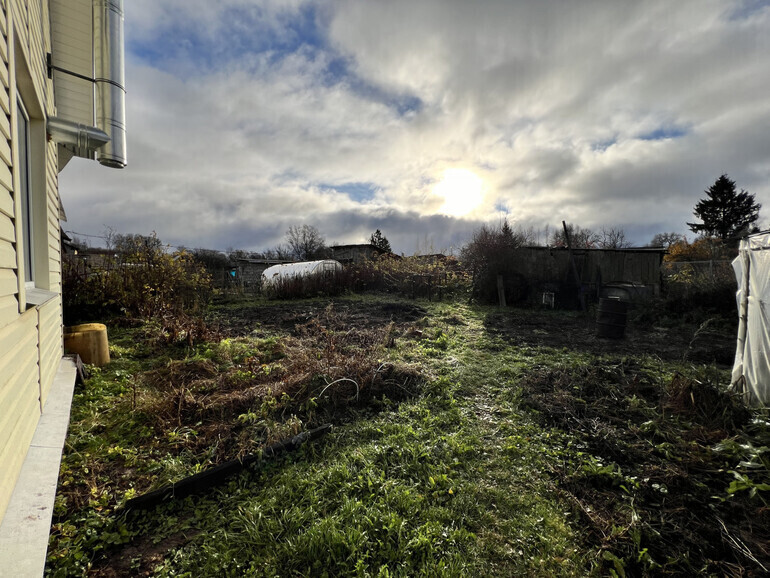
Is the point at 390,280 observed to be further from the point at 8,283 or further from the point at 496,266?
the point at 8,283

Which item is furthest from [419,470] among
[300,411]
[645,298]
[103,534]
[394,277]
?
[394,277]

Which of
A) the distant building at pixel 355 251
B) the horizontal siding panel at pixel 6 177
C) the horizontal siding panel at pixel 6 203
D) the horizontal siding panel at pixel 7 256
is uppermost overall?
the distant building at pixel 355 251

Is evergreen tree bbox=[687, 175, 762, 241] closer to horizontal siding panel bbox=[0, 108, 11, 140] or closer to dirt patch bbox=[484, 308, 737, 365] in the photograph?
dirt patch bbox=[484, 308, 737, 365]

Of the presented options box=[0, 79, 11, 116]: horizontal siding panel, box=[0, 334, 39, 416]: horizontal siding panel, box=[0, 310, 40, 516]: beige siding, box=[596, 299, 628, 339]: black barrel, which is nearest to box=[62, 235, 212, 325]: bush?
box=[0, 334, 39, 416]: horizontal siding panel

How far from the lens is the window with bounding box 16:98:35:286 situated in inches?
108

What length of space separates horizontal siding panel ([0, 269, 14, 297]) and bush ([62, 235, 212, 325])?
18.7 feet

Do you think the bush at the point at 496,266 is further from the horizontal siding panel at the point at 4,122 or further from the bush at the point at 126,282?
the horizontal siding panel at the point at 4,122

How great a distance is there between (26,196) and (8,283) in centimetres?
187

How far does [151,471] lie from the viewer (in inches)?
103

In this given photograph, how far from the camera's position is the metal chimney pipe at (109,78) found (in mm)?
4863

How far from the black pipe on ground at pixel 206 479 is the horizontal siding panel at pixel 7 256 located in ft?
5.66

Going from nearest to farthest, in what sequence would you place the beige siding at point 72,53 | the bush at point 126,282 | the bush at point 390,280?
the beige siding at point 72,53, the bush at point 126,282, the bush at point 390,280

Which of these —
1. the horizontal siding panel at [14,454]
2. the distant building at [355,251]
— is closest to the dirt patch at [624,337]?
the horizontal siding panel at [14,454]

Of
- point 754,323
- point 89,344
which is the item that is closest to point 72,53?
point 89,344
